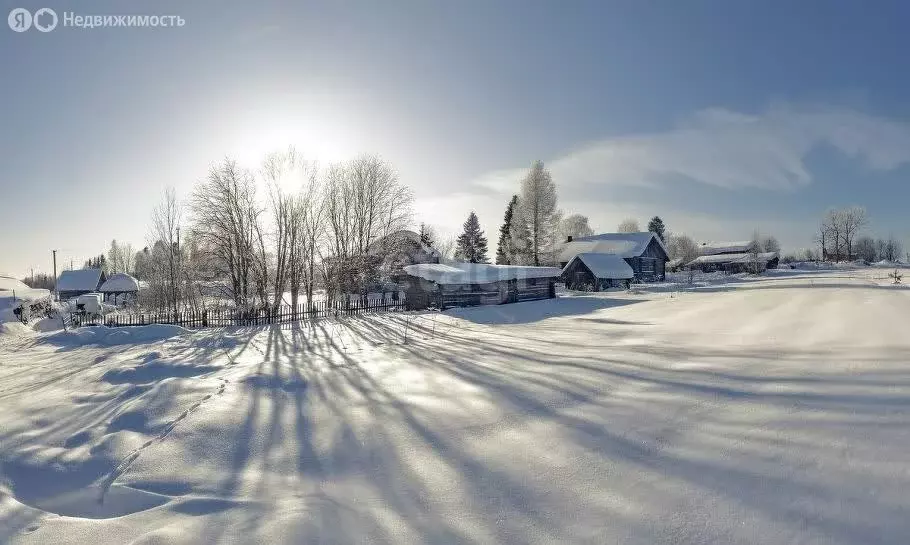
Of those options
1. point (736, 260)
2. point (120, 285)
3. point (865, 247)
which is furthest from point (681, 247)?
point (120, 285)

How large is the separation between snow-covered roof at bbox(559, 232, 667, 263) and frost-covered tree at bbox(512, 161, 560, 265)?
2447 millimetres

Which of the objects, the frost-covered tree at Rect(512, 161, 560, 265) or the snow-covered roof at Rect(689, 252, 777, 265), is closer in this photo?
the frost-covered tree at Rect(512, 161, 560, 265)

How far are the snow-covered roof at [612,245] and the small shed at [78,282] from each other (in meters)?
68.3

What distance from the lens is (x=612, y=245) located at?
49.1 m

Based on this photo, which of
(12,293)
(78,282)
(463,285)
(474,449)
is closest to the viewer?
(474,449)

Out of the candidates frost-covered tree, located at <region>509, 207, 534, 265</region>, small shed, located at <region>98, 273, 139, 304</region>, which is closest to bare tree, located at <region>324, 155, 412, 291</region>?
frost-covered tree, located at <region>509, 207, 534, 265</region>

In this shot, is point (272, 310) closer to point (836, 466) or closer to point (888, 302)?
point (836, 466)

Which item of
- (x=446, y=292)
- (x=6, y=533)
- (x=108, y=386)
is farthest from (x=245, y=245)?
(x=6, y=533)

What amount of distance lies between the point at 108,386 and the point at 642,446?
29.6 feet

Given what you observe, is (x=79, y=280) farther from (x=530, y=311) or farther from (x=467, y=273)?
(x=530, y=311)

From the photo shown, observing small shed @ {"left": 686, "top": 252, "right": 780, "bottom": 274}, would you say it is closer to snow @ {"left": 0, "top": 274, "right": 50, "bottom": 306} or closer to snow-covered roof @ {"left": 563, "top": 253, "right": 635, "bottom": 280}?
snow-covered roof @ {"left": 563, "top": 253, "right": 635, "bottom": 280}

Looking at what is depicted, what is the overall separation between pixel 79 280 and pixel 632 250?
78.4 m

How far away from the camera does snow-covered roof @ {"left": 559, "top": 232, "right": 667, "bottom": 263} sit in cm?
4775

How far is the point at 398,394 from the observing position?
7234 mm
